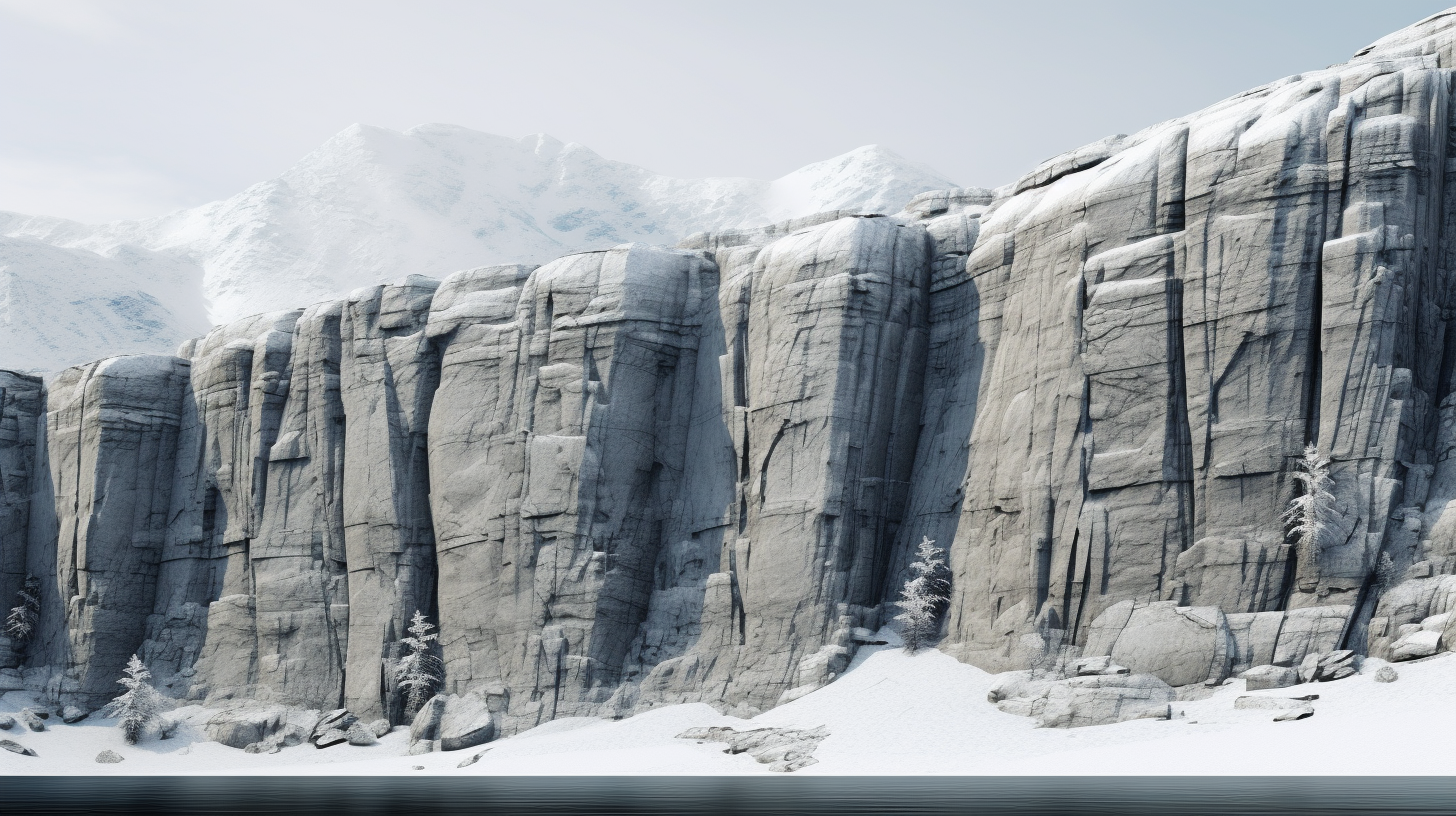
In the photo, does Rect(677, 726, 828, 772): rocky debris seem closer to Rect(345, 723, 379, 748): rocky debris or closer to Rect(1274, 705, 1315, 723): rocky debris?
Rect(1274, 705, 1315, 723): rocky debris

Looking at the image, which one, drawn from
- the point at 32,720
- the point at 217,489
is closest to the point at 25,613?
the point at 32,720

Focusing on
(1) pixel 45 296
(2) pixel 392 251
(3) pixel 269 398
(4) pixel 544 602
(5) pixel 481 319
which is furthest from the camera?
(2) pixel 392 251

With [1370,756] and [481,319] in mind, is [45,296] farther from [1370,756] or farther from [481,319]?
[1370,756]

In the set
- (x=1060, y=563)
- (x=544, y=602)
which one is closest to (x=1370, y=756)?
(x=1060, y=563)

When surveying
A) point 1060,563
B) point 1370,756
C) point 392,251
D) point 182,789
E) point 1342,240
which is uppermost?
point 392,251

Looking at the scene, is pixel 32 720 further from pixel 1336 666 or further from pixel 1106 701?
pixel 1336 666

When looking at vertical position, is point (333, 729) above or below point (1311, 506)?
below
